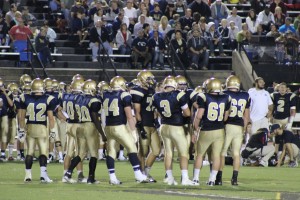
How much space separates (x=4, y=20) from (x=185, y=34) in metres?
5.22

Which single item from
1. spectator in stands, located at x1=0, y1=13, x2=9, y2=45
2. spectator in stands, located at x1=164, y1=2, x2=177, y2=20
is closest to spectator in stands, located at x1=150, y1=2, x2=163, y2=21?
spectator in stands, located at x1=164, y1=2, x2=177, y2=20

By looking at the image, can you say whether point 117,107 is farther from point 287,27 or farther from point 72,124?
point 287,27

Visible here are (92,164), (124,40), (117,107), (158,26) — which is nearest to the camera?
(117,107)

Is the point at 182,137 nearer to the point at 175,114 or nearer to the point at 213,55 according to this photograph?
the point at 175,114

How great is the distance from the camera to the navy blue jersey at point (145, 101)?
2109cm

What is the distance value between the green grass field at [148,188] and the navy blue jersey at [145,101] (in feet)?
3.81

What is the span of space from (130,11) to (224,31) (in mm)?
2874

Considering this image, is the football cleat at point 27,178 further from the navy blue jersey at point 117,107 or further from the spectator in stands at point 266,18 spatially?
the spectator in stands at point 266,18

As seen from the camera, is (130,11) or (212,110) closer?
(212,110)

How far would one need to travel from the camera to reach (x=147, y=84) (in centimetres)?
2114

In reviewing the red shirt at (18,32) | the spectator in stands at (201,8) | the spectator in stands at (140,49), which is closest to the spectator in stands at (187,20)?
the spectator in stands at (201,8)

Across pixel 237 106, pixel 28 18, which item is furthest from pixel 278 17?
pixel 237 106

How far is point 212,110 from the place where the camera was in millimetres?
20031

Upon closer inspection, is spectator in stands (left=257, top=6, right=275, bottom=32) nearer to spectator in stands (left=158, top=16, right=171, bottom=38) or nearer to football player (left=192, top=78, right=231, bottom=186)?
spectator in stands (left=158, top=16, right=171, bottom=38)
